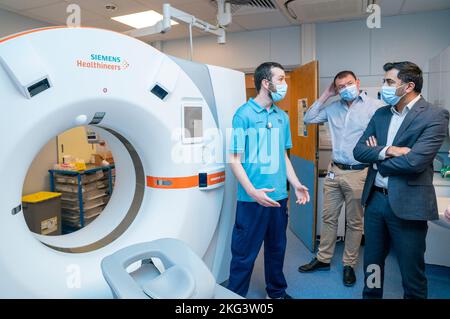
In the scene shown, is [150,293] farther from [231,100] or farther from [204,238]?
[231,100]

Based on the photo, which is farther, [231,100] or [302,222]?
[302,222]

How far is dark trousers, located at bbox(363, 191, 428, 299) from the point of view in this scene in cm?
163

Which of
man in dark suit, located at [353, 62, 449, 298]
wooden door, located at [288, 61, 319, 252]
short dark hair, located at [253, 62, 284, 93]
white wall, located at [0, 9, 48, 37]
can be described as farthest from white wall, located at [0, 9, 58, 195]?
man in dark suit, located at [353, 62, 449, 298]

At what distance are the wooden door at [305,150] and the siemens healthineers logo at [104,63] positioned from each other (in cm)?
179

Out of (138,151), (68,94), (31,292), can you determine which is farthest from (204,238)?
(68,94)

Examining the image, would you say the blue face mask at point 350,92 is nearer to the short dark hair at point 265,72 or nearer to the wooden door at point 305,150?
the wooden door at point 305,150

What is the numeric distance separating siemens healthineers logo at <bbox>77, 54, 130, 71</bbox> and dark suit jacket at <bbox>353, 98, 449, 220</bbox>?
124 cm

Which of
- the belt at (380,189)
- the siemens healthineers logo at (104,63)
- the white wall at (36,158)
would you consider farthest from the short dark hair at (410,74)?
the white wall at (36,158)

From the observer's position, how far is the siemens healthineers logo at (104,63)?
1.26m

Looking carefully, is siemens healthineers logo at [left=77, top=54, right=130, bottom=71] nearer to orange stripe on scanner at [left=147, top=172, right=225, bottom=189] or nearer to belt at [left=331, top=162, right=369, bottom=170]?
orange stripe on scanner at [left=147, top=172, right=225, bottom=189]

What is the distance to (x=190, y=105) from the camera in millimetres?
1658

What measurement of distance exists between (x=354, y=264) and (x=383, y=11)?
247 cm

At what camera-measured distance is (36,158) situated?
11.8ft

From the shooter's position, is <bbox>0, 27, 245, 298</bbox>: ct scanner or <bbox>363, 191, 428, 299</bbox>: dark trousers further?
<bbox>363, 191, 428, 299</bbox>: dark trousers
